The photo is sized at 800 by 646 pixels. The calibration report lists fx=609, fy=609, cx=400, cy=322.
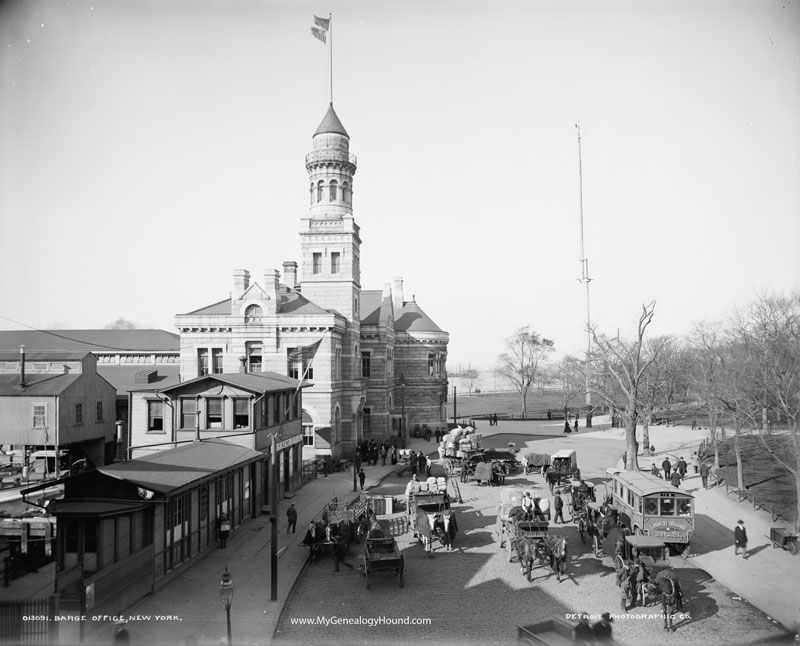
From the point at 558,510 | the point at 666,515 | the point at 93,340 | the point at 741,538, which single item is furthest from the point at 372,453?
the point at 93,340

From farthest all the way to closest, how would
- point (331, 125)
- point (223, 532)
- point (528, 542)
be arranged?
point (331, 125) → point (223, 532) → point (528, 542)

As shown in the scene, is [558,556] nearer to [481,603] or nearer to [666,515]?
[481,603]

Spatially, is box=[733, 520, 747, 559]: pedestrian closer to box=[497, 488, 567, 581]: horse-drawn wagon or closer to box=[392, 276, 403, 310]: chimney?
box=[497, 488, 567, 581]: horse-drawn wagon

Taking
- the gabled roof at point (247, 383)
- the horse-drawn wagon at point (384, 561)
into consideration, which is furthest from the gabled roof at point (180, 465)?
the horse-drawn wagon at point (384, 561)

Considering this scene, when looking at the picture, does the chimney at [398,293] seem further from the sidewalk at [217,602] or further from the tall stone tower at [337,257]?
the sidewalk at [217,602]

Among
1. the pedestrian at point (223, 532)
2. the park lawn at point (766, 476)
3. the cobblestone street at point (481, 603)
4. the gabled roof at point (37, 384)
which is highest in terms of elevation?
the gabled roof at point (37, 384)

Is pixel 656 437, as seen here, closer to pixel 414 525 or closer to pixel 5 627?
pixel 414 525

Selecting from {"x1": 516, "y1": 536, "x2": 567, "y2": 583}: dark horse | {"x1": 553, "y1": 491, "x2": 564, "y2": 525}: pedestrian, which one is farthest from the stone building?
{"x1": 516, "y1": 536, "x2": 567, "y2": 583}: dark horse
